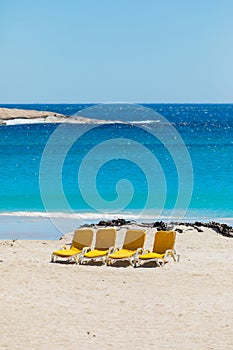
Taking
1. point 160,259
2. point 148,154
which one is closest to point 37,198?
point 160,259

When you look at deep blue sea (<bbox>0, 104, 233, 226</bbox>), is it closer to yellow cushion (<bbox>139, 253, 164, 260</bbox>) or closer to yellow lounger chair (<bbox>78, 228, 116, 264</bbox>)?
yellow lounger chair (<bbox>78, 228, 116, 264</bbox>)

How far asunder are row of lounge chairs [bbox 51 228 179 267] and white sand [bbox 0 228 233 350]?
290 millimetres

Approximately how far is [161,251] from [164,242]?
0.21 m

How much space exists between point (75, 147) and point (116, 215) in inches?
1350

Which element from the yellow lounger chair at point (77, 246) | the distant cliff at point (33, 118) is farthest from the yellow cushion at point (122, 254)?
the distant cliff at point (33, 118)

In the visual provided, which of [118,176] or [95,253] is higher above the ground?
[118,176]

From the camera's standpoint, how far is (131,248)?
14.4 metres

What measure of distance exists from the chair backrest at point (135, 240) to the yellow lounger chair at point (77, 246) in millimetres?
812

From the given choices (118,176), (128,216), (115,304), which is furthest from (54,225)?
(118,176)

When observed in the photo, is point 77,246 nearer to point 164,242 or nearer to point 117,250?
point 117,250

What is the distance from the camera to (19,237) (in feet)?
58.1

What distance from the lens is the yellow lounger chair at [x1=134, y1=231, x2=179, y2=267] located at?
13.5 meters

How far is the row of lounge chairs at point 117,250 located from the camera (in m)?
13.7

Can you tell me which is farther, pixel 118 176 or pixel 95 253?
pixel 118 176
